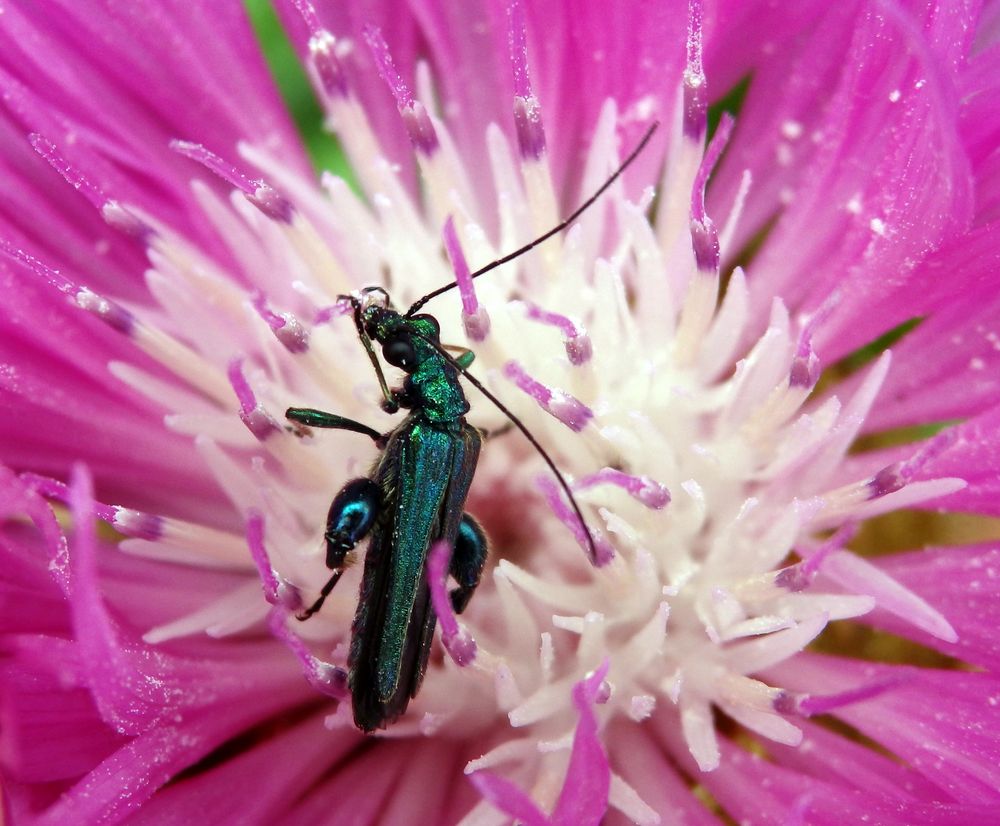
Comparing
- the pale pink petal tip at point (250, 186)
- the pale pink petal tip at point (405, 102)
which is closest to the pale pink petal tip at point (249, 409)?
the pale pink petal tip at point (250, 186)

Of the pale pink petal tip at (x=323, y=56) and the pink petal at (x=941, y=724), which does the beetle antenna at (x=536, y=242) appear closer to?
the pale pink petal tip at (x=323, y=56)

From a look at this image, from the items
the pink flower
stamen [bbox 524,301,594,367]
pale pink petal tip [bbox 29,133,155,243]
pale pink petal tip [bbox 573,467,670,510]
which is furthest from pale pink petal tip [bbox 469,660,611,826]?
pale pink petal tip [bbox 29,133,155,243]

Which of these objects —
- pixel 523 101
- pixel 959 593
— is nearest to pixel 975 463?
pixel 959 593

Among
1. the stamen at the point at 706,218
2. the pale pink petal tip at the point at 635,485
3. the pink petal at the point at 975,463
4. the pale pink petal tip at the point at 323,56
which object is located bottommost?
the pink petal at the point at 975,463

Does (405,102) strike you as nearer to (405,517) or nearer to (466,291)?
(466,291)

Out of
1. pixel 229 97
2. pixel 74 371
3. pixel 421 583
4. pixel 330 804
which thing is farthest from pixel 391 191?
Answer: pixel 330 804

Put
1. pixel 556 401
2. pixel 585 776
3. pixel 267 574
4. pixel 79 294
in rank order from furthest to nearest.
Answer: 1. pixel 79 294
2. pixel 556 401
3. pixel 267 574
4. pixel 585 776
